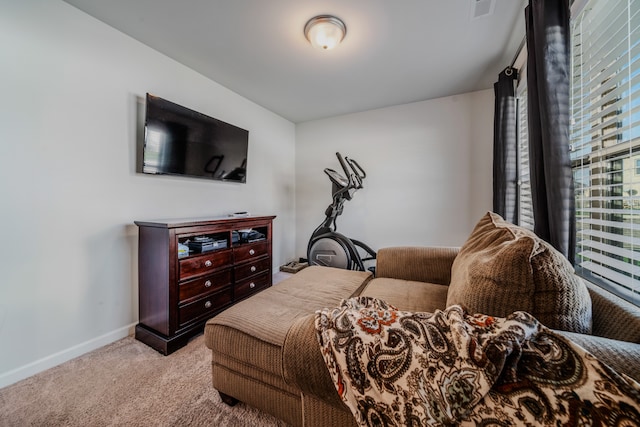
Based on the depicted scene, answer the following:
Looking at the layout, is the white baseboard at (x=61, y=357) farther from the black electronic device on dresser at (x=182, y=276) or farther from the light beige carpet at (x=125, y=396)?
the black electronic device on dresser at (x=182, y=276)

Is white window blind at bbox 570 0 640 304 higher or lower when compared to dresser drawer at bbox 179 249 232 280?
higher

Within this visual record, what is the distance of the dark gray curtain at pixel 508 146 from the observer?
2135mm

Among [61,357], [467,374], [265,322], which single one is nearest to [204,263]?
[61,357]

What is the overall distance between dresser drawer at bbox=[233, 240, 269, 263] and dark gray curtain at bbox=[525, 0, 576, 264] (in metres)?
2.25

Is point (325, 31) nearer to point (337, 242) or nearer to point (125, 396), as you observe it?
point (337, 242)

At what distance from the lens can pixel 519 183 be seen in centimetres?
216

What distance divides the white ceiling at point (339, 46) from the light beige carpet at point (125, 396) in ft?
8.02

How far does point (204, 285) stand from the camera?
1.94m

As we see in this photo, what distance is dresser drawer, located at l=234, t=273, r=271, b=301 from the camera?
7.50 feet

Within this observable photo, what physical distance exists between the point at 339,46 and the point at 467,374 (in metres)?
2.36

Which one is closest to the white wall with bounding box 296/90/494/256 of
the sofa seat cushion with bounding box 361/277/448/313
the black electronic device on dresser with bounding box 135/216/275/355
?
the sofa seat cushion with bounding box 361/277/448/313

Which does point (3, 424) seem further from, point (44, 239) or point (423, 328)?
point (423, 328)

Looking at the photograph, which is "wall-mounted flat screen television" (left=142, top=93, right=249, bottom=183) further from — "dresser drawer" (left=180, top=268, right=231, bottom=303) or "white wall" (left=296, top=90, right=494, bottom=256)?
"white wall" (left=296, top=90, right=494, bottom=256)

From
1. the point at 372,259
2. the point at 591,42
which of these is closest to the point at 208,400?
the point at 372,259
